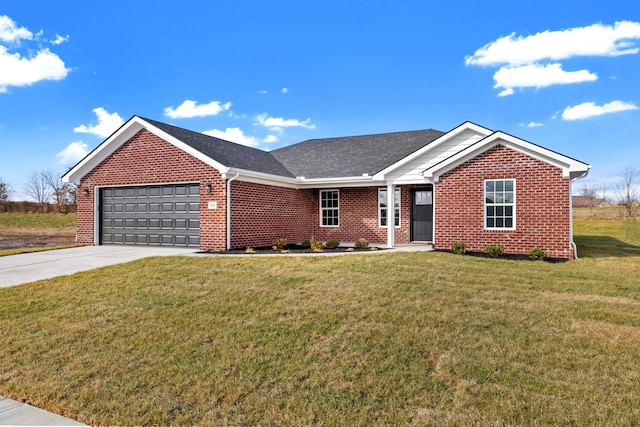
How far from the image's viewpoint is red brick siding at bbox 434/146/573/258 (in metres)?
12.2

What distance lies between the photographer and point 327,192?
18.5 meters

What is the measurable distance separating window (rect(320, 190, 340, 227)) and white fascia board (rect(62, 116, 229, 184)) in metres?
6.04

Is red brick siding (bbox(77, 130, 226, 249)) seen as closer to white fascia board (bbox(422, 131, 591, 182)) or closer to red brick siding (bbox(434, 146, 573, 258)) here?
white fascia board (bbox(422, 131, 591, 182))

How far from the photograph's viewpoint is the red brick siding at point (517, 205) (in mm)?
12250

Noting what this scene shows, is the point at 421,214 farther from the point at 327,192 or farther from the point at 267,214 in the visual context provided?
the point at 267,214

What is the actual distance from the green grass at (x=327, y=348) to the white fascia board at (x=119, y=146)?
5899 mm

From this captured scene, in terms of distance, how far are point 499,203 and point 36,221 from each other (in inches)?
1482

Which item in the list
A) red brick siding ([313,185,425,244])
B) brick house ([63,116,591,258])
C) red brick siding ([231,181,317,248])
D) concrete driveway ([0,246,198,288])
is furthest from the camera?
red brick siding ([313,185,425,244])

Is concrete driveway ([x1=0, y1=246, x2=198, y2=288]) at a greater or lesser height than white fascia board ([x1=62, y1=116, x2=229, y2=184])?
lesser

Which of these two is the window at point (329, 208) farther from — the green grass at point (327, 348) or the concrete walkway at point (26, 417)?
the concrete walkway at point (26, 417)

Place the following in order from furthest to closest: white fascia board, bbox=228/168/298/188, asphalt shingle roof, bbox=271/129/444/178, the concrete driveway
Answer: asphalt shingle roof, bbox=271/129/444/178
white fascia board, bbox=228/168/298/188
the concrete driveway

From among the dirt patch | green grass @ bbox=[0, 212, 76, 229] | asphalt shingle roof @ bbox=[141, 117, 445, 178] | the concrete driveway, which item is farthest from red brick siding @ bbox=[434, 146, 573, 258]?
green grass @ bbox=[0, 212, 76, 229]

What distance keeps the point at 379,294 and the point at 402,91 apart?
43.0 ft

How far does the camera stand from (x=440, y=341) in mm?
5348
